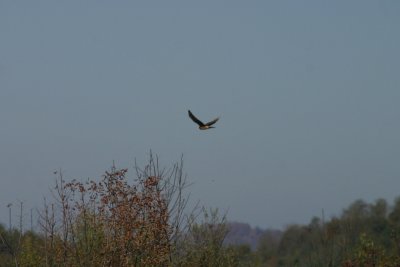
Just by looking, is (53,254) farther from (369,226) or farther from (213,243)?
(369,226)

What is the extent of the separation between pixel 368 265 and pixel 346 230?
2583 millimetres

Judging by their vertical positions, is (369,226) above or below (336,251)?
above

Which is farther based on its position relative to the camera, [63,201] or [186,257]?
[186,257]

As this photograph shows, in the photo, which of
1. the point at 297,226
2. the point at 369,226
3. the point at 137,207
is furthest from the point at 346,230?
the point at 297,226

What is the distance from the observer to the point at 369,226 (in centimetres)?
7244

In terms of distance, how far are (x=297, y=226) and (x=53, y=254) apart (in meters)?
69.5

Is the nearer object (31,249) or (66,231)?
(66,231)

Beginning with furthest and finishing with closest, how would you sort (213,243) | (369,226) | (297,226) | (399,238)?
1. (297,226)
2. (369,226)
3. (399,238)
4. (213,243)

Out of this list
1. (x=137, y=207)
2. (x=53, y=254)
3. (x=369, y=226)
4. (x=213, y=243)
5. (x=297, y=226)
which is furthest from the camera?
(x=297, y=226)

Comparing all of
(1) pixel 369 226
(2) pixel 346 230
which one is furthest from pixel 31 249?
(1) pixel 369 226

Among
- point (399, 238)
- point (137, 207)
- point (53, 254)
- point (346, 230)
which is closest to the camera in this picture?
point (137, 207)

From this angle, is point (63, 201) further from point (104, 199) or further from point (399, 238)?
point (399, 238)

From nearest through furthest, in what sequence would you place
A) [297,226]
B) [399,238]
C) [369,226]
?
[399,238] < [369,226] < [297,226]

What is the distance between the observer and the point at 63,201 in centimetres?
1716
